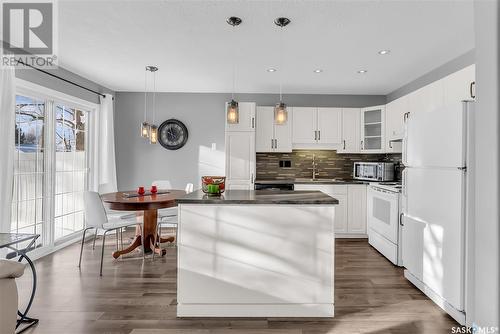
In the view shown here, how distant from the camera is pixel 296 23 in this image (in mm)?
2660

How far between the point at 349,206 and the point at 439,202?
2.23m

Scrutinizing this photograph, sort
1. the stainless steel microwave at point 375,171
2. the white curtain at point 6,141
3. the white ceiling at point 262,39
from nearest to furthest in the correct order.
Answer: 1. the white ceiling at point 262,39
2. the white curtain at point 6,141
3. the stainless steel microwave at point 375,171

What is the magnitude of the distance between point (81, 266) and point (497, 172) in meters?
3.87

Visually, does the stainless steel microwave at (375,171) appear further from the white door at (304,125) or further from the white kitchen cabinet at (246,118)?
the white kitchen cabinet at (246,118)

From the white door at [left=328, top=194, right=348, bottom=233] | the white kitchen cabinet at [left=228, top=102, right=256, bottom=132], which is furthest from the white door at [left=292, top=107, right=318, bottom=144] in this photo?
the white door at [left=328, top=194, right=348, bottom=233]

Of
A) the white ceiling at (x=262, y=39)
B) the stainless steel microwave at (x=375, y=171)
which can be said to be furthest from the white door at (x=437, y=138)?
the stainless steel microwave at (x=375, y=171)

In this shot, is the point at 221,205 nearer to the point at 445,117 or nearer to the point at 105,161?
the point at 445,117

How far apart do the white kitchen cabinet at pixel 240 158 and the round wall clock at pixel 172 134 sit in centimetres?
97

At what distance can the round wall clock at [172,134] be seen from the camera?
530 centimetres

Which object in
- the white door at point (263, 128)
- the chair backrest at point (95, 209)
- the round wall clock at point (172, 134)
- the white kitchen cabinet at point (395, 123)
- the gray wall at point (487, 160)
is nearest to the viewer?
the gray wall at point (487, 160)


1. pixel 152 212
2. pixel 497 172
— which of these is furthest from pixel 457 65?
pixel 152 212

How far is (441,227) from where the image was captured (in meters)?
2.47

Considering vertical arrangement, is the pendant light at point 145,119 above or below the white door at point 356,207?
above

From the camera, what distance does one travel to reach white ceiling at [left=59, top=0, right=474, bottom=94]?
243 cm
